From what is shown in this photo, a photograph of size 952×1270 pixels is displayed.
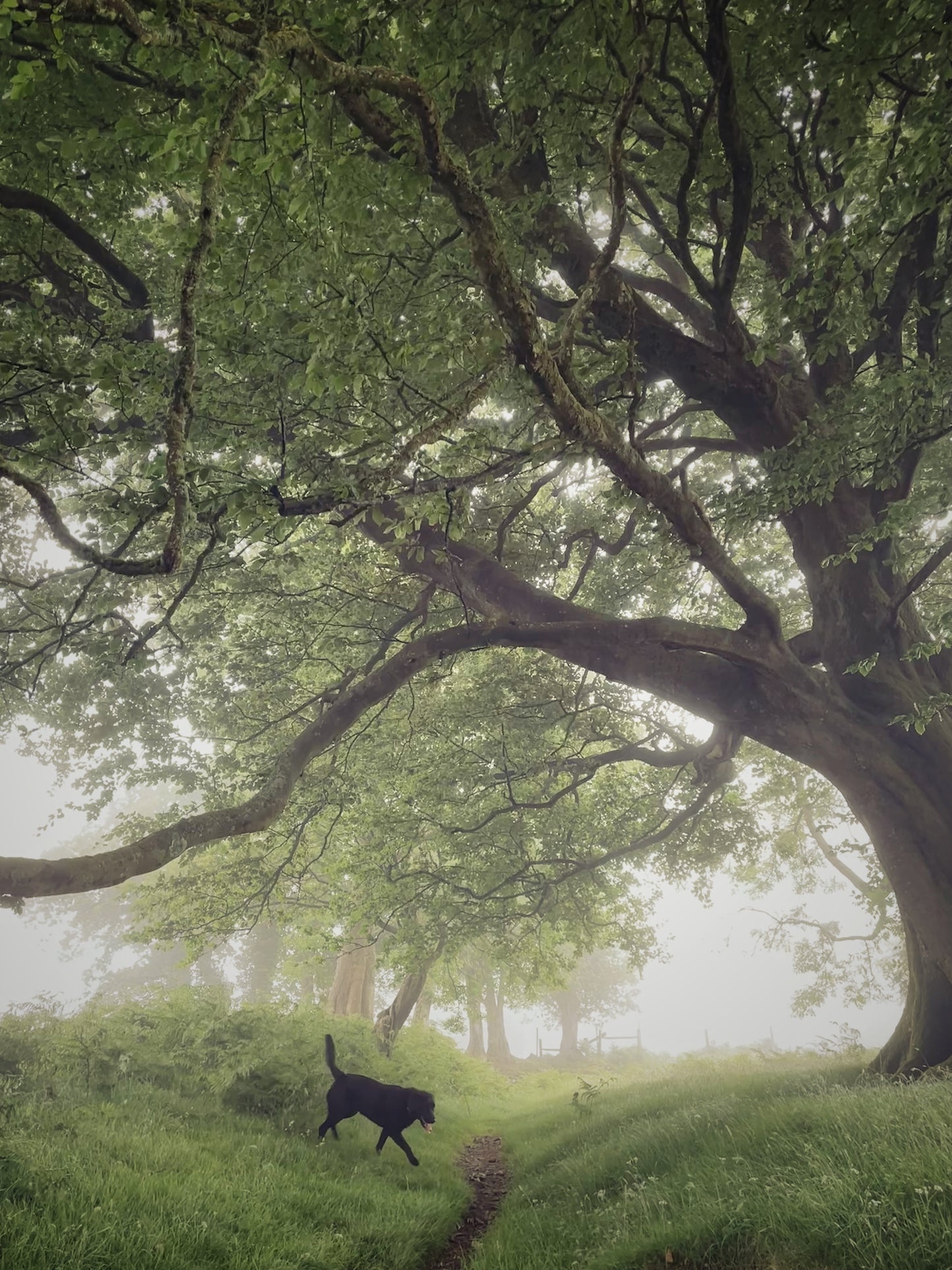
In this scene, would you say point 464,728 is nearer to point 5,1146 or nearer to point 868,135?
point 5,1146

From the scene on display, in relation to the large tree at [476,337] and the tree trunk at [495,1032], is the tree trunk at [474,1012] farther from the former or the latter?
the large tree at [476,337]

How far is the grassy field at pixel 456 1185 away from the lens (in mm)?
3473

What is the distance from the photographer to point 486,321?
4914mm

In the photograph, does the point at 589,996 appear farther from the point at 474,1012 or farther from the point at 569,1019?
the point at 474,1012

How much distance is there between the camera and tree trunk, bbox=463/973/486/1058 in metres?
25.1

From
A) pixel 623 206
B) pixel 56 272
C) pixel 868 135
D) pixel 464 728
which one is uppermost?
pixel 868 135

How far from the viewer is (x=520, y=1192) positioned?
694 cm

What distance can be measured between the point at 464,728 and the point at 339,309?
29.5ft

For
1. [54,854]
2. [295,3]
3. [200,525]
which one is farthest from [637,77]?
[54,854]

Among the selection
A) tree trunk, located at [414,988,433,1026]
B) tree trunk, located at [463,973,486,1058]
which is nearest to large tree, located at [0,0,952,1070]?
tree trunk, located at [463,973,486,1058]

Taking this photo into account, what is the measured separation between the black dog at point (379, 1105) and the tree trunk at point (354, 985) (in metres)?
15.6

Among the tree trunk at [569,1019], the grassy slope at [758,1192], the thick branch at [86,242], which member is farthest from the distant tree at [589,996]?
the thick branch at [86,242]

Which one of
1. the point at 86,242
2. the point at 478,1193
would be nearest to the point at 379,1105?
the point at 478,1193

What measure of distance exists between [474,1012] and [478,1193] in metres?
23.9
